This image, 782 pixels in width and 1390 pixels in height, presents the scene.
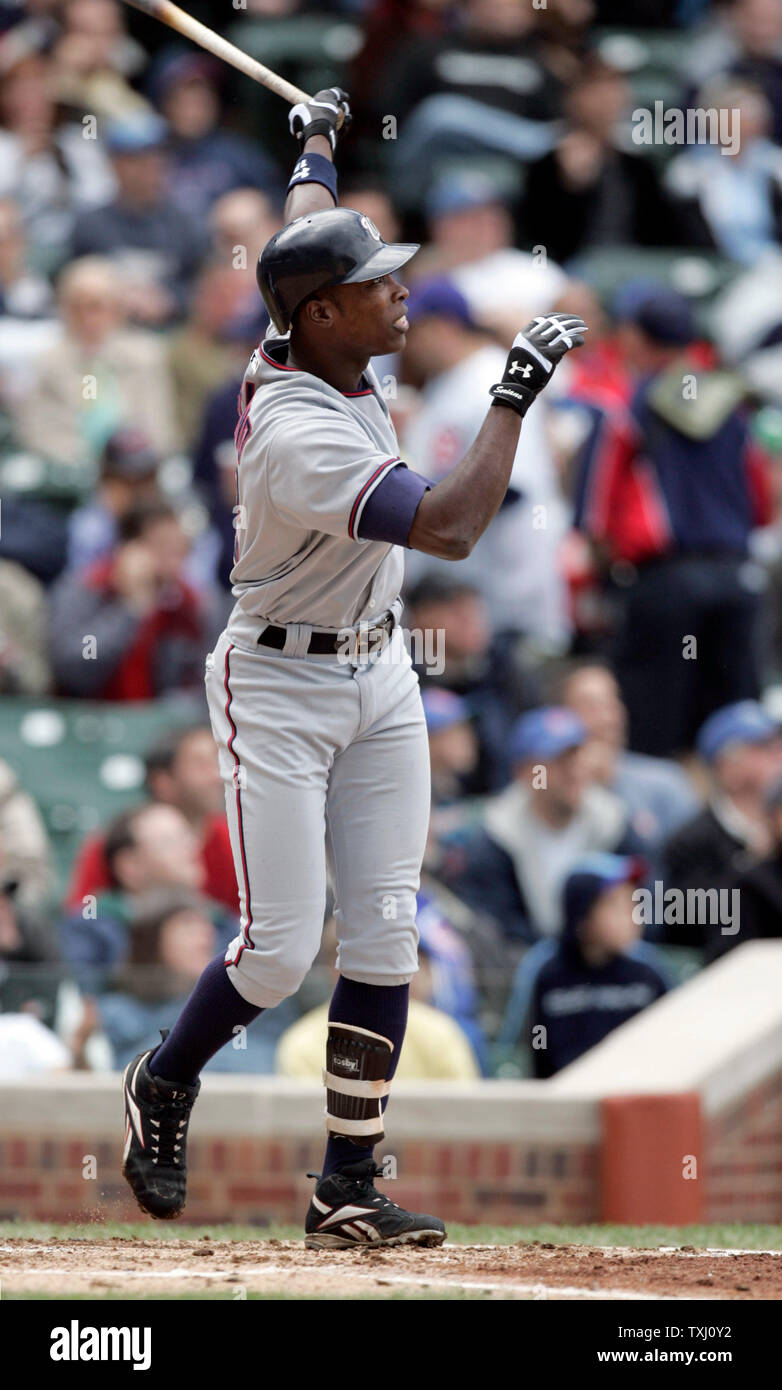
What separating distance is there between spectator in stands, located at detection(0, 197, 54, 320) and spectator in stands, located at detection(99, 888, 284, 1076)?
11.9 ft

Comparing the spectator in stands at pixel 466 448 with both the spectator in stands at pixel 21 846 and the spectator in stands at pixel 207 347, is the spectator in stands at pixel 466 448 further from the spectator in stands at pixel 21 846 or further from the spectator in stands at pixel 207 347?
the spectator in stands at pixel 21 846

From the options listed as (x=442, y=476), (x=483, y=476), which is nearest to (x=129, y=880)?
(x=442, y=476)

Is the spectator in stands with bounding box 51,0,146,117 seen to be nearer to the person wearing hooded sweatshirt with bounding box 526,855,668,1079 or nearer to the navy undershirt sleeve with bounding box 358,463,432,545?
the person wearing hooded sweatshirt with bounding box 526,855,668,1079

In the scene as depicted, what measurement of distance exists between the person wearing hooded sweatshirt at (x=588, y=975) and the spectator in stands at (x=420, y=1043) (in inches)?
12.9

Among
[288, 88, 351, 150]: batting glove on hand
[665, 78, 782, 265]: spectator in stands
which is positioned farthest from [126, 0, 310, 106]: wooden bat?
[665, 78, 782, 265]: spectator in stands

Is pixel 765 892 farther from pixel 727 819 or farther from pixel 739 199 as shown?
pixel 739 199

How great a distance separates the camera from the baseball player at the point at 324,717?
14.9 ft

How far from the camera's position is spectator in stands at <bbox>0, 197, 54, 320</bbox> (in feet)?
32.9

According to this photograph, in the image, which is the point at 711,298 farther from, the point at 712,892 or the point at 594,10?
the point at 712,892

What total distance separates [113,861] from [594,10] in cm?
840

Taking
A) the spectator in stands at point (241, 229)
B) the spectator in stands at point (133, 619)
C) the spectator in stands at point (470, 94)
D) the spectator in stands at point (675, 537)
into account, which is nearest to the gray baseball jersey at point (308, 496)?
the spectator in stands at point (133, 619)

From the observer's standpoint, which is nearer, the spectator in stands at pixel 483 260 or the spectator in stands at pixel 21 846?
the spectator in stands at pixel 21 846

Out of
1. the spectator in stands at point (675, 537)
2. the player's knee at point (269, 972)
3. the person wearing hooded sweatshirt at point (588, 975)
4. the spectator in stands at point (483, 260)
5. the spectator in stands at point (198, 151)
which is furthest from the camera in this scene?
the spectator in stands at point (198, 151)

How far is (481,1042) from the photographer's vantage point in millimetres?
6977
